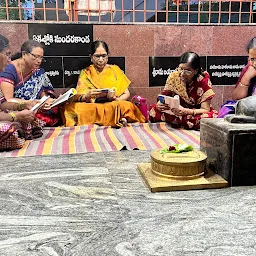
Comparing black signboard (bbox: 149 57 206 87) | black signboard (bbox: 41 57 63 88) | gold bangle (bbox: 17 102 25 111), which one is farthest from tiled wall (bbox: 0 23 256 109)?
gold bangle (bbox: 17 102 25 111)

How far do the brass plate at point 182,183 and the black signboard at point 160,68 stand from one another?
3344mm

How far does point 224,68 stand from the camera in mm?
5633

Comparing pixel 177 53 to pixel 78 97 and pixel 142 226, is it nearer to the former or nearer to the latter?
pixel 78 97

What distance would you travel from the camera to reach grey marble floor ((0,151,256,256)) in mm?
1517

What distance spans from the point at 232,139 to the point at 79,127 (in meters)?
2.63

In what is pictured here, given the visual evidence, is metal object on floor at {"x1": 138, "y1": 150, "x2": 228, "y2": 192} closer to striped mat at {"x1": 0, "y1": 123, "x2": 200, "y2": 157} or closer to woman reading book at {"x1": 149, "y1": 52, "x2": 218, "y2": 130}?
striped mat at {"x1": 0, "y1": 123, "x2": 200, "y2": 157}

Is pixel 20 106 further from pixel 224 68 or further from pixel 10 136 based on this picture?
pixel 224 68

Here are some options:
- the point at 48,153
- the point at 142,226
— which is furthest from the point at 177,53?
the point at 142,226

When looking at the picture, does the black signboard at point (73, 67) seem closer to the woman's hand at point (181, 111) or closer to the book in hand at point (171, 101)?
the book in hand at point (171, 101)

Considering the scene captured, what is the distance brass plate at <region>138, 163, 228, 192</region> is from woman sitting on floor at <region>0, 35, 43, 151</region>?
1629mm

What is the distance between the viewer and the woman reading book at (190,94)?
432 centimetres

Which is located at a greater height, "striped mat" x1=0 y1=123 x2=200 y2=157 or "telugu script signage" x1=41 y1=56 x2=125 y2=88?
"telugu script signage" x1=41 y1=56 x2=125 y2=88

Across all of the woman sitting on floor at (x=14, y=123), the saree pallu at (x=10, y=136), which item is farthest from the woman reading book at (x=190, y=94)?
the saree pallu at (x=10, y=136)

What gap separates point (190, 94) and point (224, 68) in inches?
56.6
